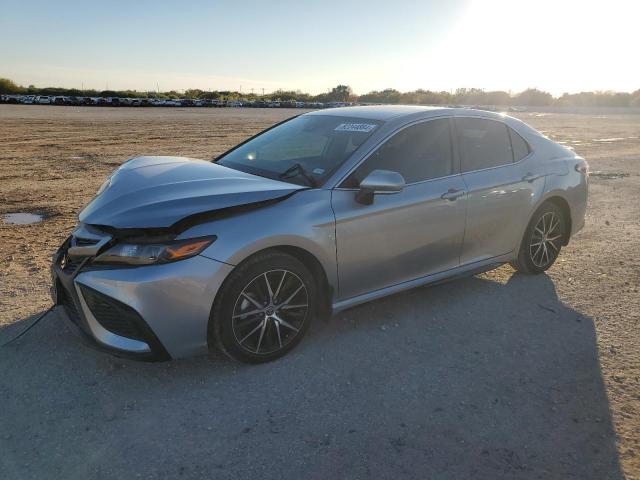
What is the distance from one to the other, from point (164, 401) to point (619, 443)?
2615mm

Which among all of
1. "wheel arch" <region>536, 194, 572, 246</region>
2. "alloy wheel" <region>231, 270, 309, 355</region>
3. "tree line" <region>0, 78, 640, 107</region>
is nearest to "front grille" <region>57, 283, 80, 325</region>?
"alloy wheel" <region>231, 270, 309, 355</region>

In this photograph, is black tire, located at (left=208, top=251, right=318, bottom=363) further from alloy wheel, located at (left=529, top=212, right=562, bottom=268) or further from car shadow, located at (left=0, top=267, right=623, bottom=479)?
alloy wheel, located at (left=529, top=212, right=562, bottom=268)

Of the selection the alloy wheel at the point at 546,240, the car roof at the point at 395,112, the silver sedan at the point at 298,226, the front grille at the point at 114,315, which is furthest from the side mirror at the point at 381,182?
the alloy wheel at the point at 546,240

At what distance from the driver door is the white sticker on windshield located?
211 mm

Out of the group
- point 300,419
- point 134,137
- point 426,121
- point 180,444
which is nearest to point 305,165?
point 426,121

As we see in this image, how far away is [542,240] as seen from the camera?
211 inches

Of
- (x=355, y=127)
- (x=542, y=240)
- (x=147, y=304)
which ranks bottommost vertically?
(x=542, y=240)

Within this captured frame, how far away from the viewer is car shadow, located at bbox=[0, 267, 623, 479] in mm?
2725

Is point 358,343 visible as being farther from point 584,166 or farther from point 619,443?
point 584,166

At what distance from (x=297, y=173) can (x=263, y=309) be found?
43.9 inches

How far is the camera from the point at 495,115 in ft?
16.8

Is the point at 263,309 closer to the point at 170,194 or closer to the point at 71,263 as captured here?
the point at 170,194

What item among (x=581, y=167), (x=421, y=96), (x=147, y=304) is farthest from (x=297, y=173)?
(x=421, y=96)

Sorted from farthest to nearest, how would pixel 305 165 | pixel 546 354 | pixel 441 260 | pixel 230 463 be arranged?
pixel 441 260
pixel 305 165
pixel 546 354
pixel 230 463
